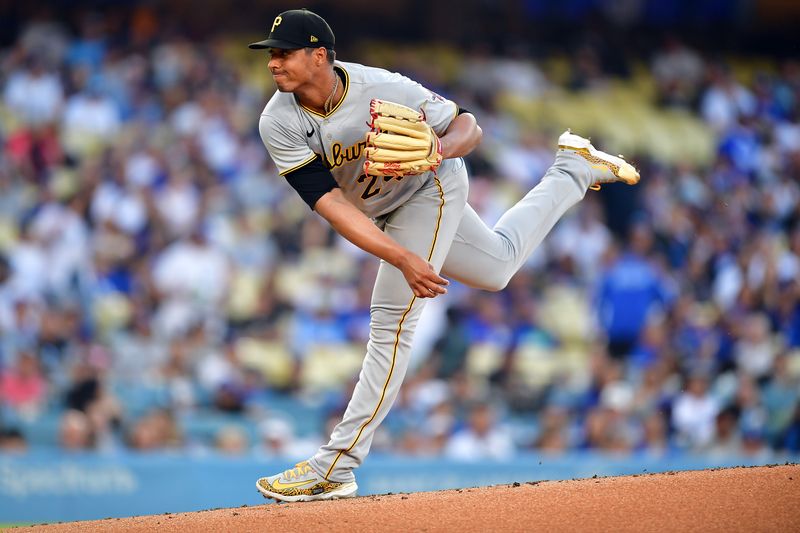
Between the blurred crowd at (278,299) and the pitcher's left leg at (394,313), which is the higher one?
the blurred crowd at (278,299)

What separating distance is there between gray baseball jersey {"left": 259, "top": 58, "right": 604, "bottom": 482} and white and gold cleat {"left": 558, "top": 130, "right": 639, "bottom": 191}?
0.80 metres

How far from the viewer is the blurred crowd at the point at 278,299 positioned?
875 centimetres

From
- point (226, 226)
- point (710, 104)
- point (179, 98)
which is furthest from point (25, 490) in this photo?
point (710, 104)

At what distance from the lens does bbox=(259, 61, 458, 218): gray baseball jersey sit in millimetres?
4301

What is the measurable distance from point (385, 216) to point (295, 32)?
3.09 ft

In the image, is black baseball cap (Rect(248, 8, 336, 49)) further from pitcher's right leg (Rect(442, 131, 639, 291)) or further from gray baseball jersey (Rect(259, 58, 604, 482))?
pitcher's right leg (Rect(442, 131, 639, 291))

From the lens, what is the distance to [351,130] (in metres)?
4.36

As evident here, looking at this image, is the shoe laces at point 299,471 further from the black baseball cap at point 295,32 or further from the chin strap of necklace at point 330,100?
the black baseball cap at point 295,32

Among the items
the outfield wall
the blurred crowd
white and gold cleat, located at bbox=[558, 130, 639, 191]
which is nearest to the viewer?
white and gold cleat, located at bbox=[558, 130, 639, 191]

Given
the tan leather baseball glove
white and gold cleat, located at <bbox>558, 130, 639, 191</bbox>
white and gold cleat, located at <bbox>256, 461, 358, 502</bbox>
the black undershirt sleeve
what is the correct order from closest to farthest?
the tan leather baseball glove → the black undershirt sleeve → white and gold cleat, located at <bbox>256, 461, 358, 502</bbox> → white and gold cleat, located at <bbox>558, 130, 639, 191</bbox>

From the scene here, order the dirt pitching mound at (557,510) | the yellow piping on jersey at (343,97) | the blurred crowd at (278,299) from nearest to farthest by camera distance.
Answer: the dirt pitching mound at (557,510), the yellow piping on jersey at (343,97), the blurred crowd at (278,299)

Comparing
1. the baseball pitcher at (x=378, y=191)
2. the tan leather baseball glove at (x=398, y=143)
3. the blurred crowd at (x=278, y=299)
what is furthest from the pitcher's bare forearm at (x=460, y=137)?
the blurred crowd at (x=278, y=299)

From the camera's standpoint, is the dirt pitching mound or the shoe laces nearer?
the dirt pitching mound

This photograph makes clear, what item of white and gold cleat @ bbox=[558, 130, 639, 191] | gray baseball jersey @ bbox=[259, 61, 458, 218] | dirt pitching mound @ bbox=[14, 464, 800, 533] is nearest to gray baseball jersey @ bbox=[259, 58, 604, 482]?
gray baseball jersey @ bbox=[259, 61, 458, 218]
